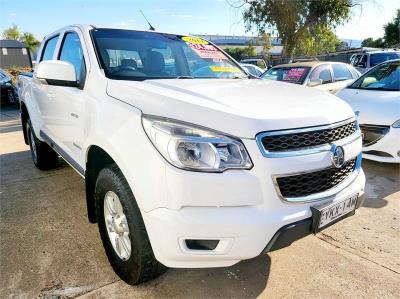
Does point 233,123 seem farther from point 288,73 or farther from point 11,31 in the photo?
point 11,31

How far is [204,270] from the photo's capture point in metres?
2.59

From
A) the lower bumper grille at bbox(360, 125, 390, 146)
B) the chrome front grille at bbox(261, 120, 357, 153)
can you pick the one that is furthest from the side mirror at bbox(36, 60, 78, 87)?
the lower bumper grille at bbox(360, 125, 390, 146)

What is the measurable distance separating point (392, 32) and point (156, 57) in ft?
166

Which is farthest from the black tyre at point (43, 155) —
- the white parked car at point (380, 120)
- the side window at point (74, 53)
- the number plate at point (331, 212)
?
the white parked car at point (380, 120)

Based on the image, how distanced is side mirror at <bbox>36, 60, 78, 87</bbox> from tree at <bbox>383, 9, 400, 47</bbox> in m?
48.4

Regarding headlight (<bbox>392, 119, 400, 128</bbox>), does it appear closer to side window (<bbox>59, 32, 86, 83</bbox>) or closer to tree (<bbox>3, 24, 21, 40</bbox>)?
side window (<bbox>59, 32, 86, 83</bbox>)

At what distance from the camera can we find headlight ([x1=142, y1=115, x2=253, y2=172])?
1.83m

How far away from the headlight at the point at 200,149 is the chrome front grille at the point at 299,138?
159 millimetres

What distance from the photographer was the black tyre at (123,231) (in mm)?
2049

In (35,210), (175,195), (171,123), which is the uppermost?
(171,123)

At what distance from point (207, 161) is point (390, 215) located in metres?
2.55

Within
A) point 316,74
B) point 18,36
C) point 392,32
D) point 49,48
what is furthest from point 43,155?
point 18,36

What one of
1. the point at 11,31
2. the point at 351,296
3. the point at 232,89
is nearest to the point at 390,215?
the point at 351,296

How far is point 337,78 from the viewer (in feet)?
28.1
